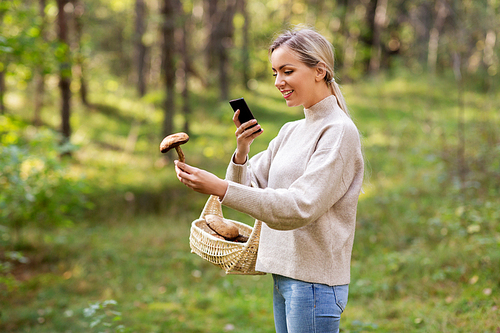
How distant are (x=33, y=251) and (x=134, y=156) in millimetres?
4929

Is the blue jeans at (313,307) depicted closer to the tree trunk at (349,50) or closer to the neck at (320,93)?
the neck at (320,93)

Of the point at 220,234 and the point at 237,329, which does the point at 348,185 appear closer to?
the point at 220,234

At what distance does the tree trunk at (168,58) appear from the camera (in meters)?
9.97

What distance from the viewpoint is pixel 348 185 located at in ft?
6.07

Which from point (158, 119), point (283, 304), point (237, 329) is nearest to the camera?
point (283, 304)

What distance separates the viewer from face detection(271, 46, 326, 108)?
190 centimetres

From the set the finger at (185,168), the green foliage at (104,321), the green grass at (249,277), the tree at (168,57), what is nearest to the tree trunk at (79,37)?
the tree at (168,57)

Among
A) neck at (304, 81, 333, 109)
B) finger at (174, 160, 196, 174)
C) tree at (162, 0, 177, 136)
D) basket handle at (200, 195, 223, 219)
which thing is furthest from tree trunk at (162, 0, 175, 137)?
finger at (174, 160, 196, 174)

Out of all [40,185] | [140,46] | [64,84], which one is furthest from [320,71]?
[140,46]

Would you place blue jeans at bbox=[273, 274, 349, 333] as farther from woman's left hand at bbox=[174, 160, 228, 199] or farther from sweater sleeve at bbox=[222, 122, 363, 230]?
woman's left hand at bbox=[174, 160, 228, 199]

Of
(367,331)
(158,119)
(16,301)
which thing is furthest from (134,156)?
(367,331)

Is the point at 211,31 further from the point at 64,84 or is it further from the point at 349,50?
A: the point at 64,84

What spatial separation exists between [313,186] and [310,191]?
0.03m

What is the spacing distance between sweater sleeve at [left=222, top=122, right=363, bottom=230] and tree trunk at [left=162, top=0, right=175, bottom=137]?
8.82 metres
